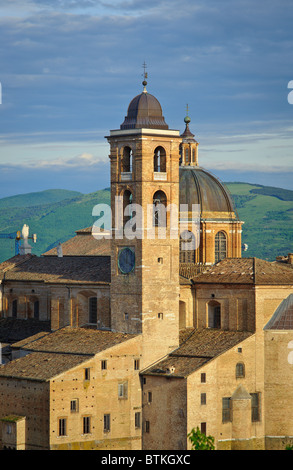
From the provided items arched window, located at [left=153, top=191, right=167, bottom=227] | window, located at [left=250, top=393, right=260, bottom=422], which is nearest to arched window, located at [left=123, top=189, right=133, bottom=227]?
arched window, located at [left=153, top=191, right=167, bottom=227]

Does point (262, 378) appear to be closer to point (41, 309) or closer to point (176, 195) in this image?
point (176, 195)

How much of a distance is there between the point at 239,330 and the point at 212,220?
1614cm

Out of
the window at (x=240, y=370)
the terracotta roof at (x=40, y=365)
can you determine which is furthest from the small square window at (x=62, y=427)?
the window at (x=240, y=370)

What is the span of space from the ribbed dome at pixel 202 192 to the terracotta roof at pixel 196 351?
15779 mm

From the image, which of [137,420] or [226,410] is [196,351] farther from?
[137,420]

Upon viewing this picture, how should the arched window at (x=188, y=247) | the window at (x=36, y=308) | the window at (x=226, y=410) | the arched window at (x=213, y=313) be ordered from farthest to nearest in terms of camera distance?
the arched window at (x=188, y=247) < the window at (x=36, y=308) < the arched window at (x=213, y=313) < the window at (x=226, y=410)

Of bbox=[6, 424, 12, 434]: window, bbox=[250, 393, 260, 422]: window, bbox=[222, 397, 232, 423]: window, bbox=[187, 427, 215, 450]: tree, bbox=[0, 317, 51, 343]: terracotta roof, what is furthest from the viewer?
bbox=[0, 317, 51, 343]: terracotta roof

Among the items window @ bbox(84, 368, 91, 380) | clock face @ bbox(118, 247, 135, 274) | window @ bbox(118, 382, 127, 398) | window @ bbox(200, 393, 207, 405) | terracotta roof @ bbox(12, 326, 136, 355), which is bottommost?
window @ bbox(200, 393, 207, 405)

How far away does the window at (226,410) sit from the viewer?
201 ft

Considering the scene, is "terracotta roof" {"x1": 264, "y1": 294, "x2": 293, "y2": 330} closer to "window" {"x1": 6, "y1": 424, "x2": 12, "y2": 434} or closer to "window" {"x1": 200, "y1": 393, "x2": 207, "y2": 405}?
"window" {"x1": 200, "y1": 393, "x2": 207, "y2": 405}

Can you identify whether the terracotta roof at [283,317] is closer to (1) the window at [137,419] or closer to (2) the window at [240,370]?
(2) the window at [240,370]

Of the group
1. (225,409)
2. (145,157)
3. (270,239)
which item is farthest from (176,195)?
(270,239)

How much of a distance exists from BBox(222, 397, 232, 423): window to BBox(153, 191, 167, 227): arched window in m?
11.1

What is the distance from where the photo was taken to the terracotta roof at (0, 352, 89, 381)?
5942 centimetres
